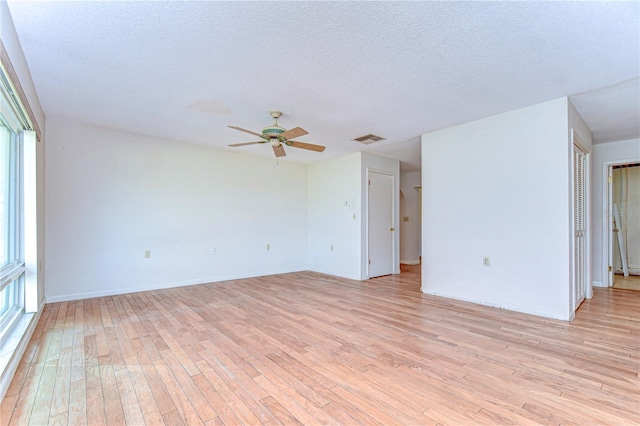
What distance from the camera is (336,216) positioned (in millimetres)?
6023

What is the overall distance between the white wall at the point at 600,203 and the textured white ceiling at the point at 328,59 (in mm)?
1201

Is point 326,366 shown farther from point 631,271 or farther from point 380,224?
point 631,271

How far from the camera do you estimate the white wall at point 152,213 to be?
4035 millimetres

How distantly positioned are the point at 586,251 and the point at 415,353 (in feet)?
10.9

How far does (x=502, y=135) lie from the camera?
3.63 metres

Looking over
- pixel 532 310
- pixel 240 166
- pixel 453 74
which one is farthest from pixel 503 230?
pixel 240 166

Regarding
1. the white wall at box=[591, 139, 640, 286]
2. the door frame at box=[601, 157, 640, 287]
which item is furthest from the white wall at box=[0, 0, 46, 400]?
the door frame at box=[601, 157, 640, 287]

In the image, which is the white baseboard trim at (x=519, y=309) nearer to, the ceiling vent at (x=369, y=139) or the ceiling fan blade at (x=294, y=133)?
the ceiling vent at (x=369, y=139)

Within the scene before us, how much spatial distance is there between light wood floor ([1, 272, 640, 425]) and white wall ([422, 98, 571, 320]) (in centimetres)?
35

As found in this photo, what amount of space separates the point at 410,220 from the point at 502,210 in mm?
4197

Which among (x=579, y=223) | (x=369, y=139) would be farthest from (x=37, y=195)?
(x=579, y=223)

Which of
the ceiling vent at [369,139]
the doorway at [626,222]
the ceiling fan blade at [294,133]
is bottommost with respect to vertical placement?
the doorway at [626,222]

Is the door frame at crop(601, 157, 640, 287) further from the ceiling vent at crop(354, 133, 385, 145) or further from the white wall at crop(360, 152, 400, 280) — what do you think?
the ceiling vent at crop(354, 133, 385, 145)

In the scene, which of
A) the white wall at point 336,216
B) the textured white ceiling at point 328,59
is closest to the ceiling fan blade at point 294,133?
the textured white ceiling at point 328,59
